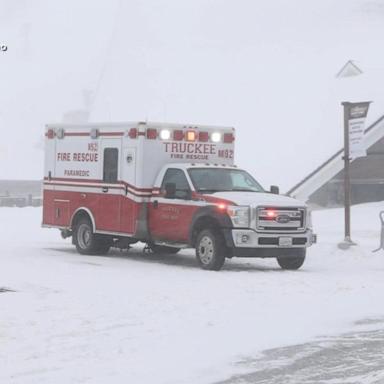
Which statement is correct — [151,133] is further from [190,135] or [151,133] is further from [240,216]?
[240,216]

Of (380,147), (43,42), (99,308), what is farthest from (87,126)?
(43,42)

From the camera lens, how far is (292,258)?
1516 centimetres

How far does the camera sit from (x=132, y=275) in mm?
13547

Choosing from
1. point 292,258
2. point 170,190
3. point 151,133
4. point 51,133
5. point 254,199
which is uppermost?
point 51,133

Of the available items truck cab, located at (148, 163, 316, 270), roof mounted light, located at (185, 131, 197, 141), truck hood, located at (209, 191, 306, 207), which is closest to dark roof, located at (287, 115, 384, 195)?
roof mounted light, located at (185, 131, 197, 141)

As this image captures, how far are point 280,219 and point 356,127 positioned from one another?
391cm

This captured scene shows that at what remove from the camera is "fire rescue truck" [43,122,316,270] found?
1438 centimetres

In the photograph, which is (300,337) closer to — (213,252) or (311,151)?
(213,252)

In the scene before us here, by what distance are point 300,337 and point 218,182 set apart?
675cm

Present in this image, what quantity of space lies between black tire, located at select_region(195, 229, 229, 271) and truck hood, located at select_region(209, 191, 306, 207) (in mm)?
613

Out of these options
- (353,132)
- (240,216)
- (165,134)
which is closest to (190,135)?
(165,134)

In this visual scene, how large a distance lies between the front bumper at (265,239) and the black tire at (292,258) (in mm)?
124

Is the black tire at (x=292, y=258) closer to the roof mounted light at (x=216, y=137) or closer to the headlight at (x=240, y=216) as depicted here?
the headlight at (x=240, y=216)

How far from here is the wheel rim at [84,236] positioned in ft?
56.3
